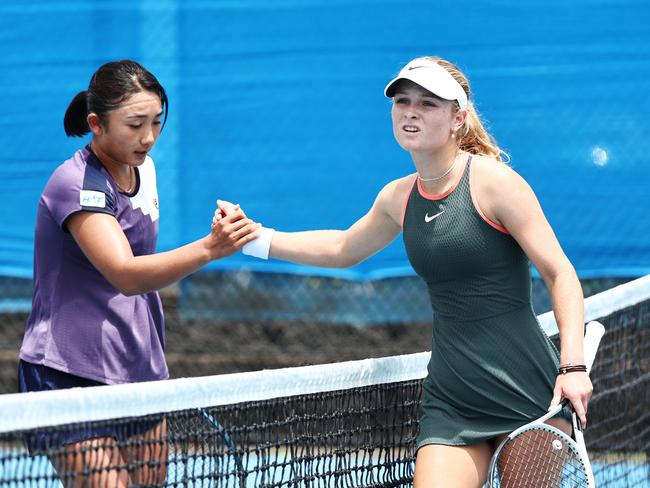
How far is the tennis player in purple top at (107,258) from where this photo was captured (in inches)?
107

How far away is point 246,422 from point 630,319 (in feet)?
6.78

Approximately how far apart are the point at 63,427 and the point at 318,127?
2946mm

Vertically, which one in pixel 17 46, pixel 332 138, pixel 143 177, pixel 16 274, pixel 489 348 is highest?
pixel 17 46

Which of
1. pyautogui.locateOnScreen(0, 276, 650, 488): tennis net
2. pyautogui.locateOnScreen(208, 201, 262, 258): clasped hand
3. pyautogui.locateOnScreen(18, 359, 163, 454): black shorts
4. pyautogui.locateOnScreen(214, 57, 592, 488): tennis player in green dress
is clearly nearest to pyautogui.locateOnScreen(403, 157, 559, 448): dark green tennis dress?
pyautogui.locateOnScreen(214, 57, 592, 488): tennis player in green dress

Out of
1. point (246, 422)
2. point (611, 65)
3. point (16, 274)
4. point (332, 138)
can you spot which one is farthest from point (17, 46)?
point (246, 422)

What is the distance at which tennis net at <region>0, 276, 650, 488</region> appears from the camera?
2.35 metres

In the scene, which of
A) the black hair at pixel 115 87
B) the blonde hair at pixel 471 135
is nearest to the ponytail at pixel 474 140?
the blonde hair at pixel 471 135

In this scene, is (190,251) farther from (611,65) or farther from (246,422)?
(611,65)

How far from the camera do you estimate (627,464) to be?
4.63 meters

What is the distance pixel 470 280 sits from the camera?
8.80ft

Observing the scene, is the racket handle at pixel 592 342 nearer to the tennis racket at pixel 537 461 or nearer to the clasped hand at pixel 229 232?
the tennis racket at pixel 537 461

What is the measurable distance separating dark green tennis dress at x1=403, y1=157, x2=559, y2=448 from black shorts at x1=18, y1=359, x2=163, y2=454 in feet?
2.12

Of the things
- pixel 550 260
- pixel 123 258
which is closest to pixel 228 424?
pixel 123 258

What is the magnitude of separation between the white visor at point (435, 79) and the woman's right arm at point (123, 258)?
0.62 meters
